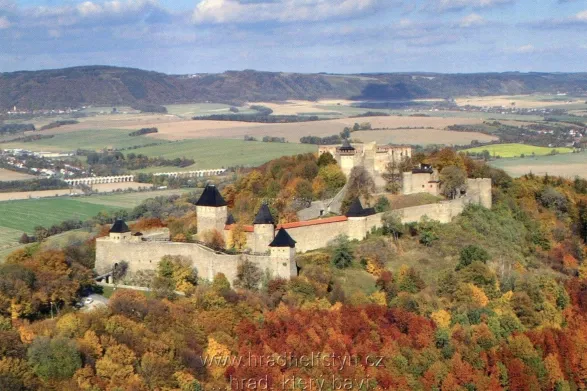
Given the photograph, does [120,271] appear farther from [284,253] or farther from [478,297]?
[478,297]

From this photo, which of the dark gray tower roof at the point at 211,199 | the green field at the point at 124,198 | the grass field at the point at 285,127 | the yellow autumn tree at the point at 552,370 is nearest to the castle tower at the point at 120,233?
the dark gray tower roof at the point at 211,199

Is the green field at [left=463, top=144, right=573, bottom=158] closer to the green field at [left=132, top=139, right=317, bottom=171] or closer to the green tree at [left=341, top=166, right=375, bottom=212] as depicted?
the green field at [left=132, top=139, right=317, bottom=171]

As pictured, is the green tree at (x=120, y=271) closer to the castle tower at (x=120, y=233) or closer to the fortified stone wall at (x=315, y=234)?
the castle tower at (x=120, y=233)

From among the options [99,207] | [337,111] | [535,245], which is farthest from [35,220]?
[337,111]

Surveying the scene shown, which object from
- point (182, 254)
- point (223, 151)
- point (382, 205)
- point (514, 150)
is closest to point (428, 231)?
point (382, 205)

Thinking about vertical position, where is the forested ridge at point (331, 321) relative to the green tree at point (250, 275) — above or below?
below
